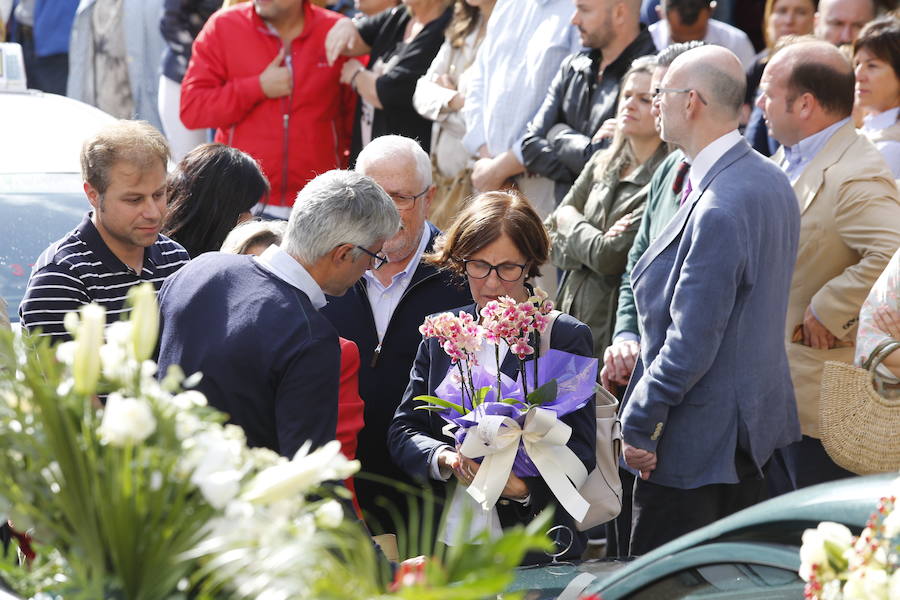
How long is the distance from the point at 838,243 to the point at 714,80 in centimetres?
108

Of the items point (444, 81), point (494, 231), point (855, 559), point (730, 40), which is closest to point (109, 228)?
point (494, 231)

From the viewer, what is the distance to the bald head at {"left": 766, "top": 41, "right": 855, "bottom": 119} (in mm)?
5211

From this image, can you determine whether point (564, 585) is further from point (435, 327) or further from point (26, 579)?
point (26, 579)

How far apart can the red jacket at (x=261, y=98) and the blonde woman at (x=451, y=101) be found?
73cm

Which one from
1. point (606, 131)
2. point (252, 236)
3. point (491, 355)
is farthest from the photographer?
Result: point (606, 131)

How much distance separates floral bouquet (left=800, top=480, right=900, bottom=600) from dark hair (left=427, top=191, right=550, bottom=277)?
2.03 metres

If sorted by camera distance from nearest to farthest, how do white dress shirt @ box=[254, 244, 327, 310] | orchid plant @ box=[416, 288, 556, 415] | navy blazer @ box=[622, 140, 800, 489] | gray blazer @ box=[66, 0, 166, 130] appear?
white dress shirt @ box=[254, 244, 327, 310], orchid plant @ box=[416, 288, 556, 415], navy blazer @ box=[622, 140, 800, 489], gray blazer @ box=[66, 0, 166, 130]

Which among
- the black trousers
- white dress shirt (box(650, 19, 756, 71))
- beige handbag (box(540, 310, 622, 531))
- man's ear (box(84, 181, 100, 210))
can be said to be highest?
white dress shirt (box(650, 19, 756, 71))

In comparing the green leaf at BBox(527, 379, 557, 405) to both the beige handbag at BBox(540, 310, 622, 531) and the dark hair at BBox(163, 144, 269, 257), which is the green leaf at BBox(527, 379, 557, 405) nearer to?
the beige handbag at BBox(540, 310, 622, 531)

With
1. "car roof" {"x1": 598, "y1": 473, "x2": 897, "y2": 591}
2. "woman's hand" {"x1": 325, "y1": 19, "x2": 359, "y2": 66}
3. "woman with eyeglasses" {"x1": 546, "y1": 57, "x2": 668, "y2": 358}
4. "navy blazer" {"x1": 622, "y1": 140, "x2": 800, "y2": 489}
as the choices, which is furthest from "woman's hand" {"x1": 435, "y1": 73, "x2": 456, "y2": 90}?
"car roof" {"x1": 598, "y1": 473, "x2": 897, "y2": 591}

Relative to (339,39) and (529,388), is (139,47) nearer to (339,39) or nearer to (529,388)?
(339,39)

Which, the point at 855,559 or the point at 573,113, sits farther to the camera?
the point at 573,113

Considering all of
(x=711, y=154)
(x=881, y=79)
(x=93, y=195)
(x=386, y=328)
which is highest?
(x=881, y=79)

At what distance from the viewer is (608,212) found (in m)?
5.73
